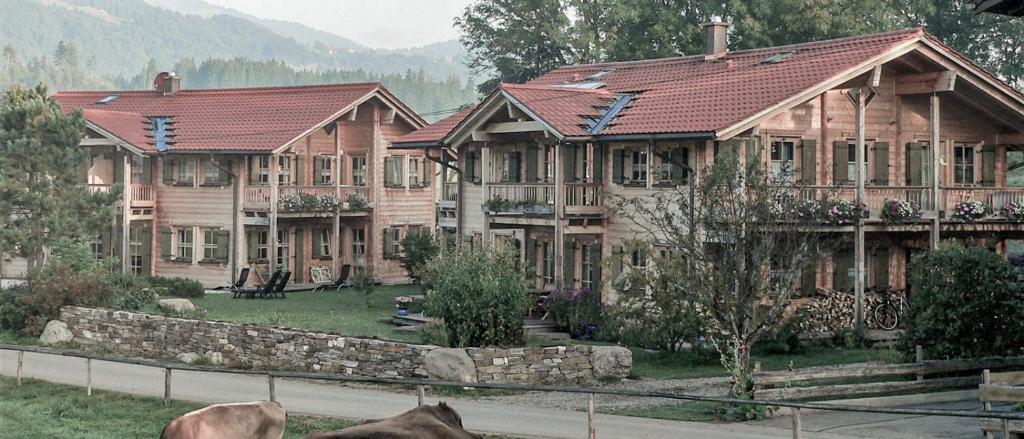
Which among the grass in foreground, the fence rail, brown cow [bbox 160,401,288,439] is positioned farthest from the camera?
the grass in foreground

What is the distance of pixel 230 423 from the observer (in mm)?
14023

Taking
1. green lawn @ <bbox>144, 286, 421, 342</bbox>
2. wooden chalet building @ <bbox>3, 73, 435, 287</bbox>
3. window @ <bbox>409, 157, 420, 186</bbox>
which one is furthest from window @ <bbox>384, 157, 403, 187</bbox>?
green lawn @ <bbox>144, 286, 421, 342</bbox>

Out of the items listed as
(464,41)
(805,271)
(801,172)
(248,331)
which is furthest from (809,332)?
(464,41)

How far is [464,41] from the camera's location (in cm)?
6231

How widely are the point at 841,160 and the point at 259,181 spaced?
21065 mm

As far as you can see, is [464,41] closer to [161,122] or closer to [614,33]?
[614,33]

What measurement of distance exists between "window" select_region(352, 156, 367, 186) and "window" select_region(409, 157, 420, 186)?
2191mm

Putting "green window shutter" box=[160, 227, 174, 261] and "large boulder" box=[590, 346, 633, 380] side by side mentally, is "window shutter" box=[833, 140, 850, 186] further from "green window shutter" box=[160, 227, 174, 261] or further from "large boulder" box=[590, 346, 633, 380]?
"green window shutter" box=[160, 227, 174, 261]

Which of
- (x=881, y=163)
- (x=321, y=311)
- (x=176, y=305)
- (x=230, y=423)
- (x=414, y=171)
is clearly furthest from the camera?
(x=414, y=171)

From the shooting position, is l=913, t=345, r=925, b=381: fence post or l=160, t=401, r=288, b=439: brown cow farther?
l=913, t=345, r=925, b=381: fence post

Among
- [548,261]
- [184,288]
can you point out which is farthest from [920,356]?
[184,288]

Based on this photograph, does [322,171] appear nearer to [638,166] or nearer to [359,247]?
[359,247]

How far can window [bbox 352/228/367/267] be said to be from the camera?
161ft

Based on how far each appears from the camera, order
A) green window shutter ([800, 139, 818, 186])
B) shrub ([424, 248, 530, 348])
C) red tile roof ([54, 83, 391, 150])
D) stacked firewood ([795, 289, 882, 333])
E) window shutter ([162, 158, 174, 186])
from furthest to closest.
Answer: window shutter ([162, 158, 174, 186]) < red tile roof ([54, 83, 391, 150]) < green window shutter ([800, 139, 818, 186]) < stacked firewood ([795, 289, 882, 333]) < shrub ([424, 248, 530, 348])
